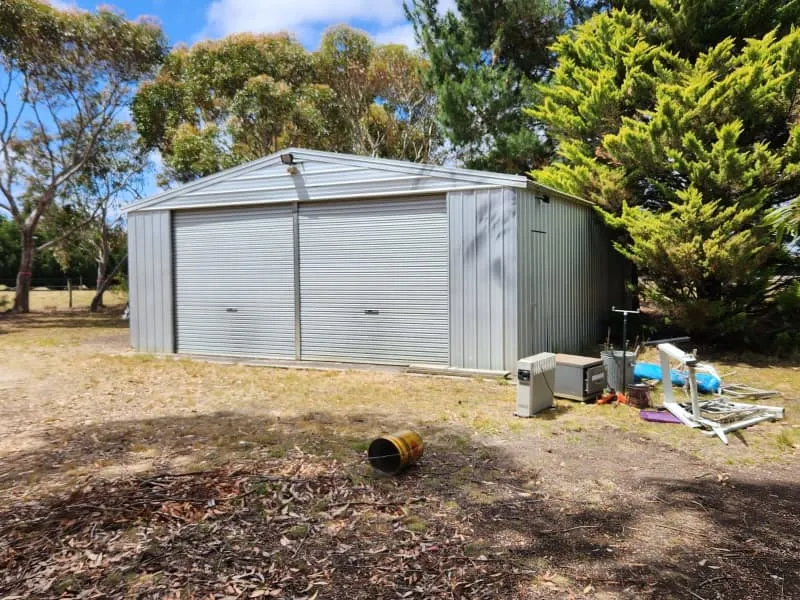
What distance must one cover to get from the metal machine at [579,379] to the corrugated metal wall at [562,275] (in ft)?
4.29

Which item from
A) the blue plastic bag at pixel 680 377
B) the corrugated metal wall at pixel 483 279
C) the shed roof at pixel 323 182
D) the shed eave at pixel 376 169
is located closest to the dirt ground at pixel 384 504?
the blue plastic bag at pixel 680 377

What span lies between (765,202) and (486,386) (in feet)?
19.6

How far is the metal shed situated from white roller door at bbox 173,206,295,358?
26 mm

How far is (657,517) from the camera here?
3.38 m

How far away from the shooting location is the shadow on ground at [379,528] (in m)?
2.68

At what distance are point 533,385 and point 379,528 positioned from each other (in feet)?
9.56

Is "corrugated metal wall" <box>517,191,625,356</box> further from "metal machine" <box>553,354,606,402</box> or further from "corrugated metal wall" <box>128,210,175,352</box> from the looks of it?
"corrugated metal wall" <box>128,210,175,352</box>

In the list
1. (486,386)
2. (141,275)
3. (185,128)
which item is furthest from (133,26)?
(486,386)

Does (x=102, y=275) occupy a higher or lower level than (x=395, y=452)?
higher

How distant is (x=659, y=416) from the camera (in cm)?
564

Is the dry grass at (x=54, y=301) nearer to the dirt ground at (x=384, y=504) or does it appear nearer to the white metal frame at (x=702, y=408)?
the dirt ground at (x=384, y=504)

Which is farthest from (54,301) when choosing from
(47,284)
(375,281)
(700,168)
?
(700,168)

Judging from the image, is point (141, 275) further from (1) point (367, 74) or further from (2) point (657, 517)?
(1) point (367, 74)

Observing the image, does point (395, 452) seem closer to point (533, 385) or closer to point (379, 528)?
point (379, 528)
